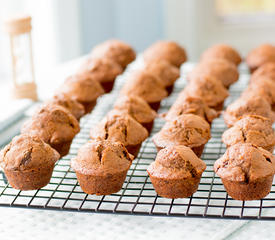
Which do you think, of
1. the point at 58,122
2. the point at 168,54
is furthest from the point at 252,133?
the point at 168,54

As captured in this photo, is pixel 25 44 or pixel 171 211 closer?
pixel 171 211

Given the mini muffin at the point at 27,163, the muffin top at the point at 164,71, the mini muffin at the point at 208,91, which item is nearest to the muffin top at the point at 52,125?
the mini muffin at the point at 27,163

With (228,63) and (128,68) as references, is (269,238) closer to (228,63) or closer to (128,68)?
(228,63)

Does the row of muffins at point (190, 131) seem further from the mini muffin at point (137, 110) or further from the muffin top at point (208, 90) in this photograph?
the mini muffin at point (137, 110)

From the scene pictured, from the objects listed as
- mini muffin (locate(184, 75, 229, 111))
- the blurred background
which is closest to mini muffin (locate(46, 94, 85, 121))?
mini muffin (locate(184, 75, 229, 111))

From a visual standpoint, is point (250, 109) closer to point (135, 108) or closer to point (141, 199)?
point (135, 108)

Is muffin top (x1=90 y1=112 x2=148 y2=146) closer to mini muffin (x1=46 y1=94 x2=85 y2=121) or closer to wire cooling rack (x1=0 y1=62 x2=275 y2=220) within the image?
wire cooling rack (x1=0 y1=62 x2=275 y2=220)

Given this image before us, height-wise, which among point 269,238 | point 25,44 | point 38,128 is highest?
point 25,44

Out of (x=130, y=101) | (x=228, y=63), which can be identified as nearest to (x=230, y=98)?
(x=228, y=63)
